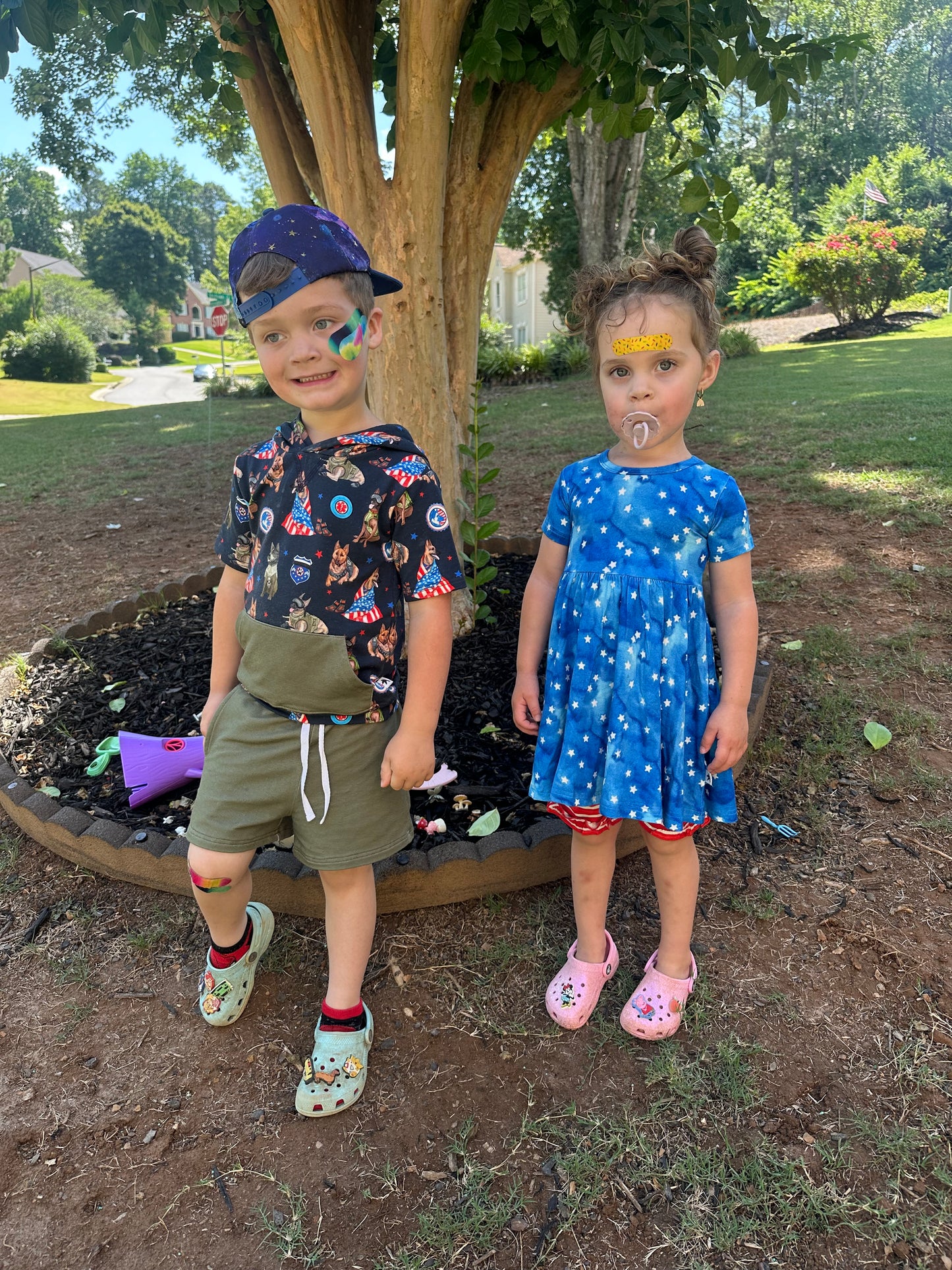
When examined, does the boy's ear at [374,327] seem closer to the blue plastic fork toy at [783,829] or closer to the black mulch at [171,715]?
the black mulch at [171,715]

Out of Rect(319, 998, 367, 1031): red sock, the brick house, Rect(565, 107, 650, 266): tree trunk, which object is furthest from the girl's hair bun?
the brick house

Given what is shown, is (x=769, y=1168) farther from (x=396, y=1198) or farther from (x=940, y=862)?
(x=940, y=862)

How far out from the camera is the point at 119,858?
2424mm

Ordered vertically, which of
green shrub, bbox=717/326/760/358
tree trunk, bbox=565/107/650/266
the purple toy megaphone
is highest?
tree trunk, bbox=565/107/650/266

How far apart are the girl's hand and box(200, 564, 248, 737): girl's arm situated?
1.08 m

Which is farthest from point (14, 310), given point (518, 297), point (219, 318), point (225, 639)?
point (225, 639)

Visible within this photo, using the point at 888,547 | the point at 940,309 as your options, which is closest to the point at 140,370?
the point at 940,309

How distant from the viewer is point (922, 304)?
23.0 meters

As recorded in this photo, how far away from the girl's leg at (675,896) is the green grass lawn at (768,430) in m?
3.97

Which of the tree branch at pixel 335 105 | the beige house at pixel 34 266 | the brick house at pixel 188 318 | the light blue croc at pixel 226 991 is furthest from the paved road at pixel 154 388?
the brick house at pixel 188 318

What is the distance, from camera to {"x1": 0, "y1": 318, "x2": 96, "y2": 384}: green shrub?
1288 inches

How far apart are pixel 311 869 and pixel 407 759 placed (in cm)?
72

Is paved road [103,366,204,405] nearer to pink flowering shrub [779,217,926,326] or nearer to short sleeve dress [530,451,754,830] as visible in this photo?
pink flowering shrub [779,217,926,326]

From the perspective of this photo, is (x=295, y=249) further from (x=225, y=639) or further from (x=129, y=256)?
(x=129, y=256)
